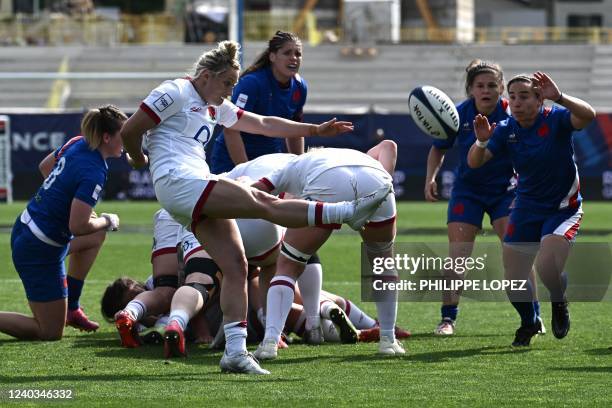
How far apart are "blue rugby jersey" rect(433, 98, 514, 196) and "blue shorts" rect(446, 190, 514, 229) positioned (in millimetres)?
42

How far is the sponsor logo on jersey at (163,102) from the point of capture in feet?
19.8

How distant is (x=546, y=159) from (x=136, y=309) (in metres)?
2.62

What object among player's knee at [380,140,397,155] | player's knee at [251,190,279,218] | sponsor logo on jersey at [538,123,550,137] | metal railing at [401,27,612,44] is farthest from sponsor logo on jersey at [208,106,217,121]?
metal railing at [401,27,612,44]

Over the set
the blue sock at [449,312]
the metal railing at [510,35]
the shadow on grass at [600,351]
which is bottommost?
the blue sock at [449,312]

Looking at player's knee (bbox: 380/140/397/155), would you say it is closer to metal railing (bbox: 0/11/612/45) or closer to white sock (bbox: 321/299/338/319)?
white sock (bbox: 321/299/338/319)

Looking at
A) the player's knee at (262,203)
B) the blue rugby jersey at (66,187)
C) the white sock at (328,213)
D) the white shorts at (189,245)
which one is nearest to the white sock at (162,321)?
the white shorts at (189,245)

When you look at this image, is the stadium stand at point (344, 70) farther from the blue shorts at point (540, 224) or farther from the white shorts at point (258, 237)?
the white shorts at point (258, 237)

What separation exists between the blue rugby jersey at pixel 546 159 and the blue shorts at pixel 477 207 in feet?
3.11

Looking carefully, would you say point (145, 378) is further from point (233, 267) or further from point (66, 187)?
point (66, 187)

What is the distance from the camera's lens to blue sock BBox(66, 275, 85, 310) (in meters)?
8.14

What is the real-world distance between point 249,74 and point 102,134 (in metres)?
1.57

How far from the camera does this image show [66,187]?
286 inches

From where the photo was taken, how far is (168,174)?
6004 mm

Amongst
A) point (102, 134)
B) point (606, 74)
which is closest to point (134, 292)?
point (102, 134)
